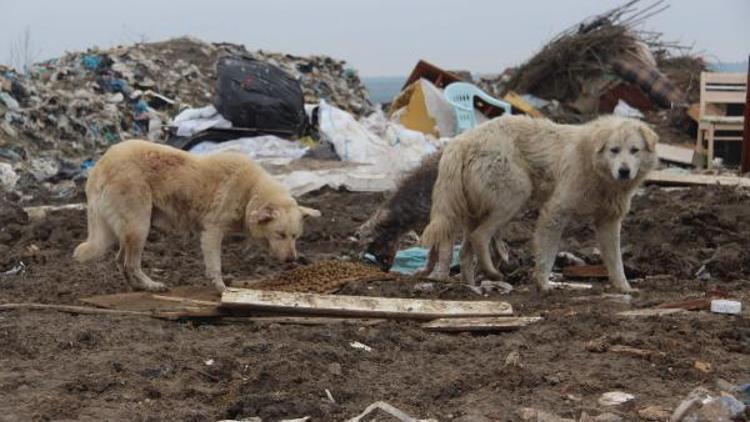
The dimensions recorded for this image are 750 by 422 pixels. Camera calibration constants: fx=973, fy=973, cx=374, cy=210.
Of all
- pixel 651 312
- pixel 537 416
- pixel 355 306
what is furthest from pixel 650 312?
pixel 537 416

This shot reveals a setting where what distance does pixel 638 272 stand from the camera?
8.67m

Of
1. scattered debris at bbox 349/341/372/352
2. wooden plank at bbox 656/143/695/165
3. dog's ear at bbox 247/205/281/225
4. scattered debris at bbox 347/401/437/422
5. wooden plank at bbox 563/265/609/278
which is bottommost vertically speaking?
wooden plank at bbox 563/265/609/278

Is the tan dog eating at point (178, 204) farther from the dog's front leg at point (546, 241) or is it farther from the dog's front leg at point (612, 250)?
the dog's front leg at point (612, 250)

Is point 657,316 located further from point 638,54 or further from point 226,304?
point 638,54

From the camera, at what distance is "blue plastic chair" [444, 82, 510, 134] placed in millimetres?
17406

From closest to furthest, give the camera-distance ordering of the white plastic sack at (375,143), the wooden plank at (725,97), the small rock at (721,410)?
the small rock at (721,410), the white plastic sack at (375,143), the wooden plank at (725,97)

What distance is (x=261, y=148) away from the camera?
1477cm

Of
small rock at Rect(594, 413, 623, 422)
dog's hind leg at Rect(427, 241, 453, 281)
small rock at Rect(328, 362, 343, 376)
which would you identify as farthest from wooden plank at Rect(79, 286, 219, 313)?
small rock at Rect(594, 413, 623, 422)

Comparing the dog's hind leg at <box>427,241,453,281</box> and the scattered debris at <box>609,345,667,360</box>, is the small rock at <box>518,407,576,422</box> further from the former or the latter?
the dog's hind leg at <box>427,241,453,281</box>

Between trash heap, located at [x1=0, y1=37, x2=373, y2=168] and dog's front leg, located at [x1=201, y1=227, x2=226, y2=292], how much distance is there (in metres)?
8.71

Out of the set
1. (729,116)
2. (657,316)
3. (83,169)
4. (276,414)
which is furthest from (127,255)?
(729,116)

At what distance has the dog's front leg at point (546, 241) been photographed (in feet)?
25.3

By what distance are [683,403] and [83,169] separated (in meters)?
11.9

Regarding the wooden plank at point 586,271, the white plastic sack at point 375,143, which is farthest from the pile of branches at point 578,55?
the wooden plank at point 586,271
